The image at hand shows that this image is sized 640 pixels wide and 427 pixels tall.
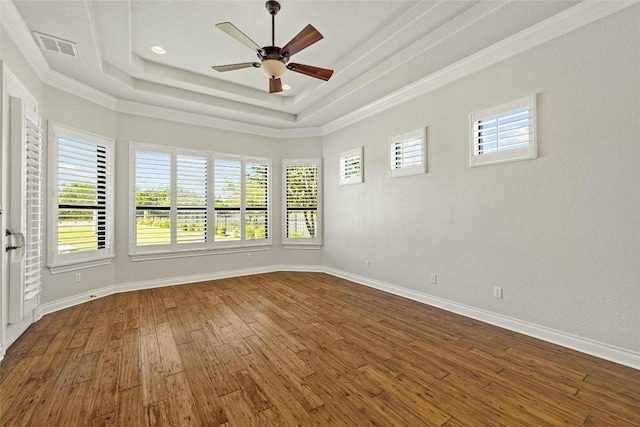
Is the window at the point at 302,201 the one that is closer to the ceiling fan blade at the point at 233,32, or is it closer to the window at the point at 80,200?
the window at the point at 80,200

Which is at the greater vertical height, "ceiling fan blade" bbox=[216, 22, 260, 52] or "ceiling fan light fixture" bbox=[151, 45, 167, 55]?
"ceiling fan light fixture" bbox=[151, 45, 167, 55]

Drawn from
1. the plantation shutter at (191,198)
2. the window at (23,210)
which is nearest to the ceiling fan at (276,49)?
the window at (23,210)

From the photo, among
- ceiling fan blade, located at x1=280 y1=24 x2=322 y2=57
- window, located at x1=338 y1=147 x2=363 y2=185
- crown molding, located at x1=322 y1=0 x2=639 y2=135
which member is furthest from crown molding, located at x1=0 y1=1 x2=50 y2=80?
window, located at x1=338 y1=147 x2=363 y2=185

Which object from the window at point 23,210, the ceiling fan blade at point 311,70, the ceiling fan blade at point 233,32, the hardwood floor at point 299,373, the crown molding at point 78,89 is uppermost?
the crown molding at point 78,89

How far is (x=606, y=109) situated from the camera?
2469 millimetres

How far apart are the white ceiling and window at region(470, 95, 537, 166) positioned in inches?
28.7

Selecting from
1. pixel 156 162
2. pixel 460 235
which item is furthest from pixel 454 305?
pixel 156 162

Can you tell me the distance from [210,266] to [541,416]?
5.08 m

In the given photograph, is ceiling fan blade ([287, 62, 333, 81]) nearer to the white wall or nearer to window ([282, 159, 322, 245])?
the white wall

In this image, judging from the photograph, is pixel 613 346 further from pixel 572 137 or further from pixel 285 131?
pixel 285 131

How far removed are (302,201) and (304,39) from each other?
379cm

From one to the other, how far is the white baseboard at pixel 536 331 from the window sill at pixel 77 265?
177 inches

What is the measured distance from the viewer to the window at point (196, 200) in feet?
15.7

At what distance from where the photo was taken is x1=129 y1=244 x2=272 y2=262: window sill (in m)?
4.77
